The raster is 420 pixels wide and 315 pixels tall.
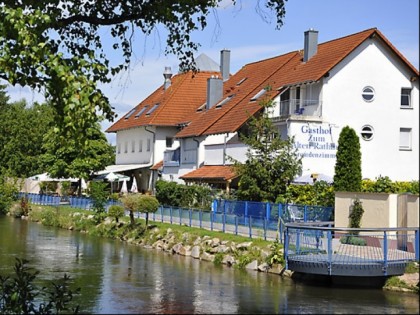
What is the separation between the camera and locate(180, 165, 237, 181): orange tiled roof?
39.6m

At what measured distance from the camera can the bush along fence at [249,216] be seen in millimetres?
28094

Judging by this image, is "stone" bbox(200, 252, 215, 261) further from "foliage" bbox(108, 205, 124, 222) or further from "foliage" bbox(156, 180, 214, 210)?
"foliage" bbox(108, 205, 124, 222)

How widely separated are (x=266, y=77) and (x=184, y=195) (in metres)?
10.5

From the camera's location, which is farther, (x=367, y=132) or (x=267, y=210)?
(x=367, y=132)

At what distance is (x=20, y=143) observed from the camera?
70.1 m

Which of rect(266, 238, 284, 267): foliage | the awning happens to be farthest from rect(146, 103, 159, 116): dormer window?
rect(266, 238, 284, 267): foliage

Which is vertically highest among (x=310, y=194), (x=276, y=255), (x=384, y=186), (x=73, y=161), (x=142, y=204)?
(x=73, y=161)

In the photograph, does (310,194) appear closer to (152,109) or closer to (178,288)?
(178,288)

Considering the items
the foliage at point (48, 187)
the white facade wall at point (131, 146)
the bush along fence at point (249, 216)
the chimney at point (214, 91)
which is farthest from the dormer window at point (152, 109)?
the bush along fence at point (249, 216)

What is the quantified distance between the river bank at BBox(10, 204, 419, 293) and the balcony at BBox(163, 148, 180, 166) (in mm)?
7268

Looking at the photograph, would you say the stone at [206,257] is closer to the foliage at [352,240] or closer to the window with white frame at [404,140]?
the foliage at [352,240]

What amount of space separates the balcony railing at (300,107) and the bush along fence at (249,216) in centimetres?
662

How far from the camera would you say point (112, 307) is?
17047mm

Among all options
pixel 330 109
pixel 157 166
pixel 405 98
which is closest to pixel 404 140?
pixel 405 98
